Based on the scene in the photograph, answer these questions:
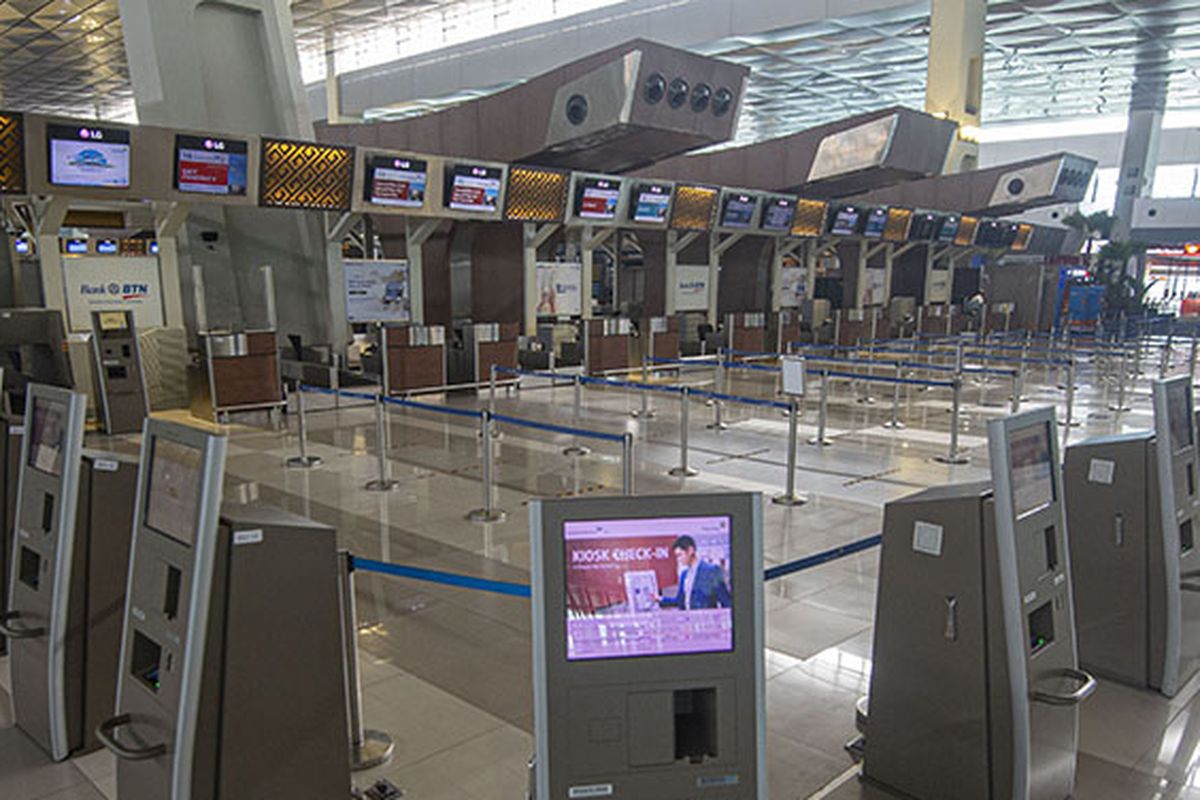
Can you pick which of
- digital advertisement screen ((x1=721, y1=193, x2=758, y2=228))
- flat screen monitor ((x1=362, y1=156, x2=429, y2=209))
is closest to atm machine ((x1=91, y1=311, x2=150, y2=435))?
flat screen monitor ((x1=362, y1=156, x2=429, y2=209))

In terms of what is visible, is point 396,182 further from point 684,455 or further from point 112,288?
point 684,455

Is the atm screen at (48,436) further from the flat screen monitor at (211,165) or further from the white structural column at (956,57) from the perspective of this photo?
the white structural column at (956,57)

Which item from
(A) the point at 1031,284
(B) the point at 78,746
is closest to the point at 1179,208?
(A) the point at 1031,284

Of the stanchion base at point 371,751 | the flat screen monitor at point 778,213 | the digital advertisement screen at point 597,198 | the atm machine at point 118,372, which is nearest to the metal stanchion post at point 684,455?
the stanchion base at point 371,751

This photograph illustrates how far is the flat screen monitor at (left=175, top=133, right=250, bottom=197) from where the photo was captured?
1043 cm

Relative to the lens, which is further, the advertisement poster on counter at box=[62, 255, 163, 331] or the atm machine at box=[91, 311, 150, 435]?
the advertisement poster on counter at box=[62, 255, 163, 331]

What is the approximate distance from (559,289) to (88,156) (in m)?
8.91

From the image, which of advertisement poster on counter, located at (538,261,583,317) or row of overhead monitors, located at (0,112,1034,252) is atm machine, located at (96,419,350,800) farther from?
advertisement poster on counter, located at (538,261,583,317)

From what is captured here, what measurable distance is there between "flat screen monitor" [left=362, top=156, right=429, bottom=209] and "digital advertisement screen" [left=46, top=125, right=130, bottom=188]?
3292 millimetres

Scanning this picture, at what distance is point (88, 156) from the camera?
966cm

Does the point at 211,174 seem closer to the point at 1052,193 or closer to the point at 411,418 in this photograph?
the point at 411,418

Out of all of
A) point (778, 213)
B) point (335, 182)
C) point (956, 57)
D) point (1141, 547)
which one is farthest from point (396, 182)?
point (956, 57)

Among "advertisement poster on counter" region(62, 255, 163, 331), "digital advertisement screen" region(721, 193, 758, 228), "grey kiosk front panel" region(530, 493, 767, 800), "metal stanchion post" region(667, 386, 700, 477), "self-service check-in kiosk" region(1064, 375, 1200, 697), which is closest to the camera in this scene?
"grey kiosk front panel" region(530, 493, 767, 800)

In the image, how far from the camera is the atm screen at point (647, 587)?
209 centimetres
